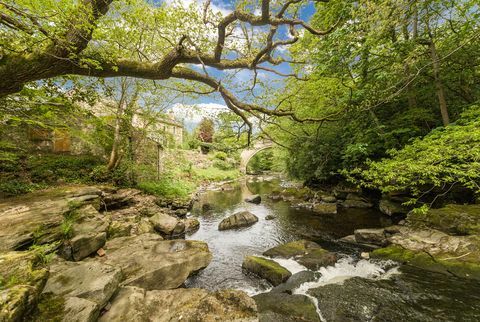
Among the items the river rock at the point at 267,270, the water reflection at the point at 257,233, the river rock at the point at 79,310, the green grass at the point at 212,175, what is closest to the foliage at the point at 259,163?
the green grass at the point at 212,175

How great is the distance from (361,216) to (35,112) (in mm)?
12580

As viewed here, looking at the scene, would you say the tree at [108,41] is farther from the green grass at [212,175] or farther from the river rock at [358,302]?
the green grass at [212,175]

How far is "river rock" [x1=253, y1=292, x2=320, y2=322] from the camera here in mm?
3445

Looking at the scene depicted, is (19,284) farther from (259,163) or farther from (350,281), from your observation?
(259,163)

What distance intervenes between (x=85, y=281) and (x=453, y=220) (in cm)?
847

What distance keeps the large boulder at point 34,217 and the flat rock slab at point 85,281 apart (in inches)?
29.1

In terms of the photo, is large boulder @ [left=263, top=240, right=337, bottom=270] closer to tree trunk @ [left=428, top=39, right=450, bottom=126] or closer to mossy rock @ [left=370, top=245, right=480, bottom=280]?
mossy rock @ [left=370, top=245, right=480, bottom=280]

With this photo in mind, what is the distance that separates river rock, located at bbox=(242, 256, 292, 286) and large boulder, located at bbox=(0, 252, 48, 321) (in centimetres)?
408

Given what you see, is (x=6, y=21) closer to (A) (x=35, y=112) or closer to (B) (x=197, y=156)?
(A) (x=35, y=112)

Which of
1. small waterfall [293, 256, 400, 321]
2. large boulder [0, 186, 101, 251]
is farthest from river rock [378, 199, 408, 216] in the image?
large boulder [0, 186, 101, 251]

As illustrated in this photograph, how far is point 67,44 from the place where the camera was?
3084mm

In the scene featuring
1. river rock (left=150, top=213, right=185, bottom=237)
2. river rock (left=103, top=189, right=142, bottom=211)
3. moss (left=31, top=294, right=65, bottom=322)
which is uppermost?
river rock (left=103, top=189, right=142, bottom=211)

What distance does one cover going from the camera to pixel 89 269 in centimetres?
305

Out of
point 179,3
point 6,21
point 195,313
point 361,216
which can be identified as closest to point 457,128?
point 361,216
